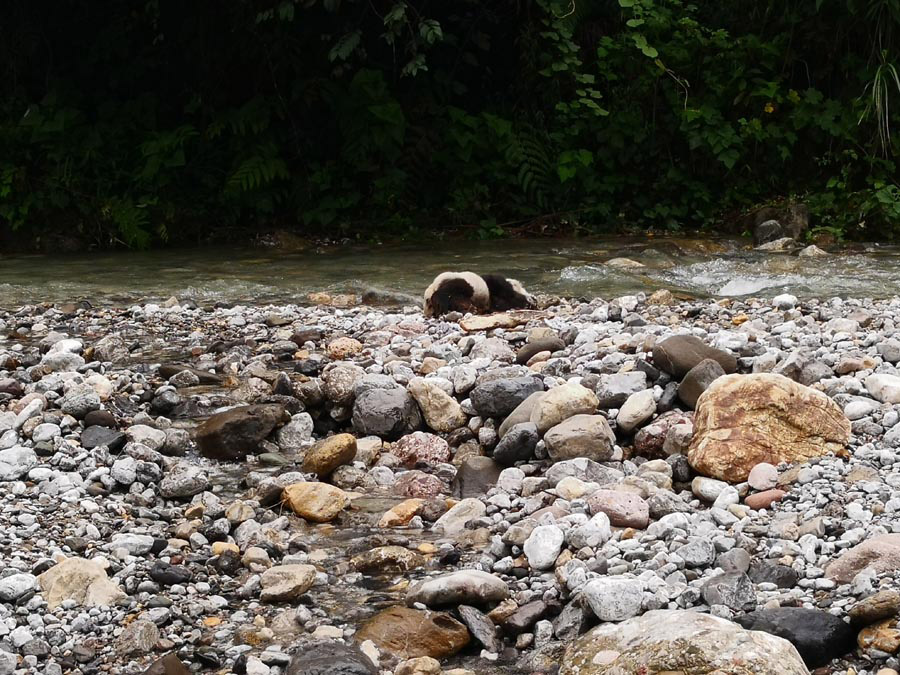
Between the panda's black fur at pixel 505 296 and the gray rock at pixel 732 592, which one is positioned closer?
the gray rock at pixel 732 592

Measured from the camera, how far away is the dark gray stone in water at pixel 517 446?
3.28 meters

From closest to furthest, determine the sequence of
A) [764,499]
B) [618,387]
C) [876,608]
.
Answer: [876,608]
[764,499]
[618,387]

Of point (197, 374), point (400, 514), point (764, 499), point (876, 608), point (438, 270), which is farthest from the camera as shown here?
point (438, 270)

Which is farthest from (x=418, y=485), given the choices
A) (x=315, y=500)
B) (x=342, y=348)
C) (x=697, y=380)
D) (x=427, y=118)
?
(x=427, y=118)

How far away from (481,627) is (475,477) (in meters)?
0.95

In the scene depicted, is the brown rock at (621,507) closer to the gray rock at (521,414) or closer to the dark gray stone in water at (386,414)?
the gray rock at (521,414)

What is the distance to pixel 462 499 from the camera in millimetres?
3123

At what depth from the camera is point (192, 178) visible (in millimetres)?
8766

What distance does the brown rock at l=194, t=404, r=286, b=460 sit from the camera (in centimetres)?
341

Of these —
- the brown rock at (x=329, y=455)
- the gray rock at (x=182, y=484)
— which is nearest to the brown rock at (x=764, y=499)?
the brown rock at (x=329, y=455)

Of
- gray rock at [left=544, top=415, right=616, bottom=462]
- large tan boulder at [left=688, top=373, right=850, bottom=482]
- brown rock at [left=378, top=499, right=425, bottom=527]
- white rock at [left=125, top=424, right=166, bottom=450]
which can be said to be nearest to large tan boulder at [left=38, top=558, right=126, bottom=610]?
brown rock at [left=378, top=499, right=425, bottom=527]

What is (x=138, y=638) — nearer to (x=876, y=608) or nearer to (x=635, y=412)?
(x=876, y=608)

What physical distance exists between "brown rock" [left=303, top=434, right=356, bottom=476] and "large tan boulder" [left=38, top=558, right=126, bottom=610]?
973 mm

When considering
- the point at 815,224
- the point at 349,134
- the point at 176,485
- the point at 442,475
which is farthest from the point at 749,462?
the point at 349,134
